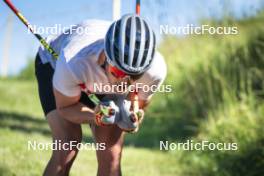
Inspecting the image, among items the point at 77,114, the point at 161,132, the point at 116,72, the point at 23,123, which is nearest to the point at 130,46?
the point at 116,72

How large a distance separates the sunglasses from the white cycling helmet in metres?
0.03

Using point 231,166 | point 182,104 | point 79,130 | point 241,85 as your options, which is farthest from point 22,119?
point 79,130

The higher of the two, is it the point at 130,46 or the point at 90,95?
the point at 130,46

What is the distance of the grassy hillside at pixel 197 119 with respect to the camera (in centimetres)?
749

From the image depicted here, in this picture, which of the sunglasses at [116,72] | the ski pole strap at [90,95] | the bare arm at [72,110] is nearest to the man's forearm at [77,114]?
the bare arm at [72,110]

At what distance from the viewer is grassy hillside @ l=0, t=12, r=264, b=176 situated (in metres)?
7.49

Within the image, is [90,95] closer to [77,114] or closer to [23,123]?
[77,114]

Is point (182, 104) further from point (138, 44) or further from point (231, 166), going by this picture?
point (138, 44)

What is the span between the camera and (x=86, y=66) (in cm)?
426

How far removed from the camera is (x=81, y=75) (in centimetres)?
428

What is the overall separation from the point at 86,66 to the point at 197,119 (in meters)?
5.83

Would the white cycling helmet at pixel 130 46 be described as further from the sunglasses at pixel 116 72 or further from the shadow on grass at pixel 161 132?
the shadow on grass at pixel 161 132

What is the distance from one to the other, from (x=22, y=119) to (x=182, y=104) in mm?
2975

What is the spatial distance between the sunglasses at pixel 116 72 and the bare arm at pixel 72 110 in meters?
0.45
